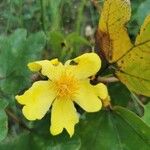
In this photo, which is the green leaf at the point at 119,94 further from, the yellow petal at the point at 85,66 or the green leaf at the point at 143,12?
the green leaf at the point at 143,12

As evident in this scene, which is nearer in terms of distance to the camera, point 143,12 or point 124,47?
point 124,47

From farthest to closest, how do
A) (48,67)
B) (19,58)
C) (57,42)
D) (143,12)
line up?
(143,12) < (57,42) < (19,58) < (48,67)

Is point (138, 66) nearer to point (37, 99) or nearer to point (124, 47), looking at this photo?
point (124, 47)

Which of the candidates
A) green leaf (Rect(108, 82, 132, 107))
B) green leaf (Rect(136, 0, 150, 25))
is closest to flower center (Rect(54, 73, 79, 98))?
green leaf (Rect(108, 82, 132, 107))

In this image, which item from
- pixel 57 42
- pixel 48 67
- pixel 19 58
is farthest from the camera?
pixel 57 42

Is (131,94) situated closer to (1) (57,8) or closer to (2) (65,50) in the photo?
(2) (65,50)

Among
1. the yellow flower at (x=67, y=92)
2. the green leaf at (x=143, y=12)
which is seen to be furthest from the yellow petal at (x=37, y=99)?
the green leaf at (x=143, y=12)

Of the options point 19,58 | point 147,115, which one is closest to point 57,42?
point 19,58
